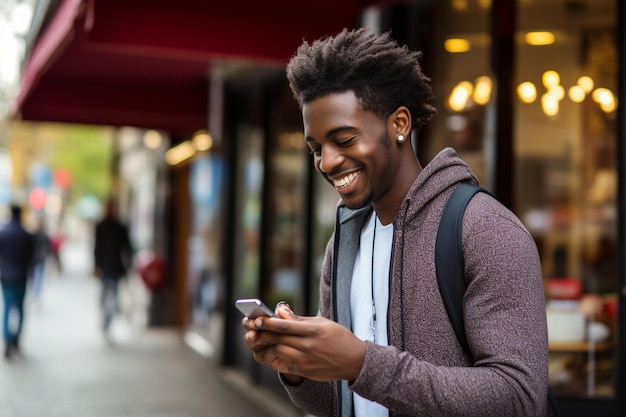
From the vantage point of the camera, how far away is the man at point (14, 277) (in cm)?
1059

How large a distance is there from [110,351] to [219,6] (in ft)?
21.2

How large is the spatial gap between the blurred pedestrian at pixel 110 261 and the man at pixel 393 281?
399 inches

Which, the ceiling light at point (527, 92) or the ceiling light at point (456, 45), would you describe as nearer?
the ceiling light at point (527, 92)

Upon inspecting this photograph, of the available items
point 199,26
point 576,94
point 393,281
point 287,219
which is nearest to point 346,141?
point 393,281

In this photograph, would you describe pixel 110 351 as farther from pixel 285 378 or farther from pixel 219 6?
pixel 285 378

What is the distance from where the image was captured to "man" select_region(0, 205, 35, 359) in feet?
34.8

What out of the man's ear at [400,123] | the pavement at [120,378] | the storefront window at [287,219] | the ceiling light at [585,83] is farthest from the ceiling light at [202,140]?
the man's ear at [400,123]

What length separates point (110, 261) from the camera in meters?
11.9

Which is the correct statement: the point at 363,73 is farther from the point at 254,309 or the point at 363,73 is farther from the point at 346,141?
the point at 254,309

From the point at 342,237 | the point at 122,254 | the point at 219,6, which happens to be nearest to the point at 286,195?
the point at 219,6

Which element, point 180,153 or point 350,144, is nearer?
point 350,144

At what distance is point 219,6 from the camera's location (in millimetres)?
5789

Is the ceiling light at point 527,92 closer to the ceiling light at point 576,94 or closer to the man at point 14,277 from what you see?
the ceiling light at point 576,94

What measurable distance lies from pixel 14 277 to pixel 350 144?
970 cm
